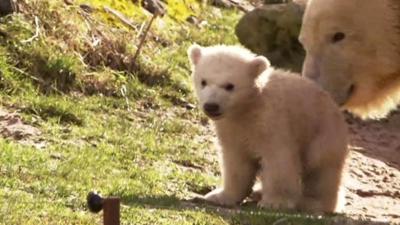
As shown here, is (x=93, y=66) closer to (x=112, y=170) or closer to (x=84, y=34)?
(x=84, y=34)

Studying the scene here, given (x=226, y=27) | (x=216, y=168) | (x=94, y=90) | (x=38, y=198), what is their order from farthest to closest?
(x=226, y=27) < (x=94, y=90) < (x=216, y=168) < (x=38, y=198)

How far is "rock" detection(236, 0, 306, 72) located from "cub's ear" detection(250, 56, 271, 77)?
20.8 feet

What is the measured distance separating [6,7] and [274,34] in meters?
4.12

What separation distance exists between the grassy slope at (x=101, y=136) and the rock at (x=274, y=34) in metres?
0.84

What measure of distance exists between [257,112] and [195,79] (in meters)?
0.48

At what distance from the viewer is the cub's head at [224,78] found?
6.86 m

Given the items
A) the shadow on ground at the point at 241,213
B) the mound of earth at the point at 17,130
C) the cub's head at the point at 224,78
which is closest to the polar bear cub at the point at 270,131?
the cub's head at the point at 224,78

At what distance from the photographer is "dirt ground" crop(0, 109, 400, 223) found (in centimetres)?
816

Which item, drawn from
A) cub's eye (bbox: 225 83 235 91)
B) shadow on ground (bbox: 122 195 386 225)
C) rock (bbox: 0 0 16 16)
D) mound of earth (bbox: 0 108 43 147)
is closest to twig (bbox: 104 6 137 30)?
rock (bbox: 0 0 16 16)

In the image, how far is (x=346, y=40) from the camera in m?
7.98

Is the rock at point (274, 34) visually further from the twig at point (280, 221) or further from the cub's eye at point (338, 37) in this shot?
the twig at point (280, 221)

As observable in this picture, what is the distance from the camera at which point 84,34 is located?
1125 centimetres

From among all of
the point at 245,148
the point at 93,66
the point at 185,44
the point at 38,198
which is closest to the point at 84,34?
the point at 93,66

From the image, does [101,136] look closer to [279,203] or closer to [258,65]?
[258,65]
